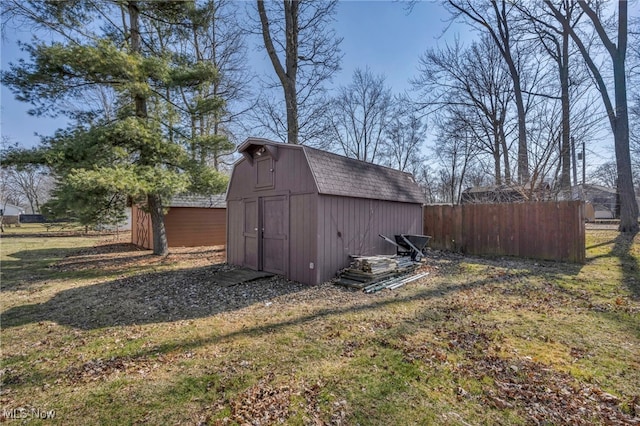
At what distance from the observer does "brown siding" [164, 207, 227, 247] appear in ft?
43.4

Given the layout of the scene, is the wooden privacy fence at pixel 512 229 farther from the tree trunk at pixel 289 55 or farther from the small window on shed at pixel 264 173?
the small window on shed at pixel 264 173

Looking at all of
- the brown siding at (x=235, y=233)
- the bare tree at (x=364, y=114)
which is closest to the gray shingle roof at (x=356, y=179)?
the brown siding at (x=235, y=233)

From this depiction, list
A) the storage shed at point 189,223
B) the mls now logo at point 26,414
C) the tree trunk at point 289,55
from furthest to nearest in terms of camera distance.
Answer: the storage shed at point 189,223 < the tree trunk at point 289,55 < the mls now logo at point 26,414

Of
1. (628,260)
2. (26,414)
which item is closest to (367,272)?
(26,414)

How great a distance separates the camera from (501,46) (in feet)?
44.8

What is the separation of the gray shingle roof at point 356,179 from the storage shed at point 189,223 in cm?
750

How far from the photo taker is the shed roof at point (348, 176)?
657 centimetres

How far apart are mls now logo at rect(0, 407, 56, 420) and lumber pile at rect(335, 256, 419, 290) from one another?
474 cm

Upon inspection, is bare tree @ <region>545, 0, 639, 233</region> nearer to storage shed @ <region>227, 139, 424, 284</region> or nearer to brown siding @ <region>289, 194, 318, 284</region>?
storage shed @ <region>227, 139, 424, 284</region>

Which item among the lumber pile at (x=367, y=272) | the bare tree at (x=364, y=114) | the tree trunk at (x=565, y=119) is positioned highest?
the bare tree at (x=364, y=114)

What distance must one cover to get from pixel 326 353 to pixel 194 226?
12.2 m

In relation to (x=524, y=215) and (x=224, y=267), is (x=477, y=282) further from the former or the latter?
(x=224, y=267)

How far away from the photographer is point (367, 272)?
6434 mm

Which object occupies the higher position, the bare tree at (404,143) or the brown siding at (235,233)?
the bare tree at (404,143)
